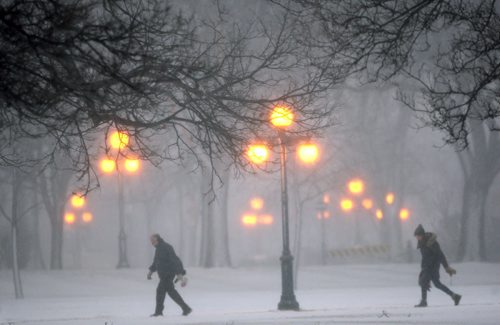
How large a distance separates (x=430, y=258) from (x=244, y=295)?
9289 millimetres

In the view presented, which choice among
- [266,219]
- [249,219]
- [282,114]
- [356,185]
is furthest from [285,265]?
[266,219]

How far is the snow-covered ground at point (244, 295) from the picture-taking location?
17.5m

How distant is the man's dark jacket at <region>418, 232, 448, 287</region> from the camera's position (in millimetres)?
19078

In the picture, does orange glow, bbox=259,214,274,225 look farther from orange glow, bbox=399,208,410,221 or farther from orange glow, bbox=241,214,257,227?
orange glow, bbox=399,208,410,221

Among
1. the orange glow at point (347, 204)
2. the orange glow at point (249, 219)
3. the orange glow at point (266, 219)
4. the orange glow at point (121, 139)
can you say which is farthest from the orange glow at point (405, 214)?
the orange glow at point (121, 139)

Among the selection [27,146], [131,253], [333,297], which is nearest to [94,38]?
[333,297]

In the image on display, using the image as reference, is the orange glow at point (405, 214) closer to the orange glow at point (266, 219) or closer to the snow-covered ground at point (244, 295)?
the orange glow at point (266, 219)

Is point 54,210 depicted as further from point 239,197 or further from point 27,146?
point 239,197

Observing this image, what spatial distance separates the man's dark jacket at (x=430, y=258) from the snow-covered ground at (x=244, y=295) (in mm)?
851

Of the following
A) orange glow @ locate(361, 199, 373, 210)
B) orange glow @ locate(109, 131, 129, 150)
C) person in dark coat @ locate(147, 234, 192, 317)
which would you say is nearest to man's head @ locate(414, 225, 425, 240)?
person in dark coat @ locate(147, 234, 192, 317)

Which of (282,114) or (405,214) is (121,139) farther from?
(405,214)

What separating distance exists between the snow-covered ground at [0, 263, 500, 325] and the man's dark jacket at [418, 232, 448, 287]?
85 centimetres

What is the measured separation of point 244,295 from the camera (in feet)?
89.0

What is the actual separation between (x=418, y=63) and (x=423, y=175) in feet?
135
